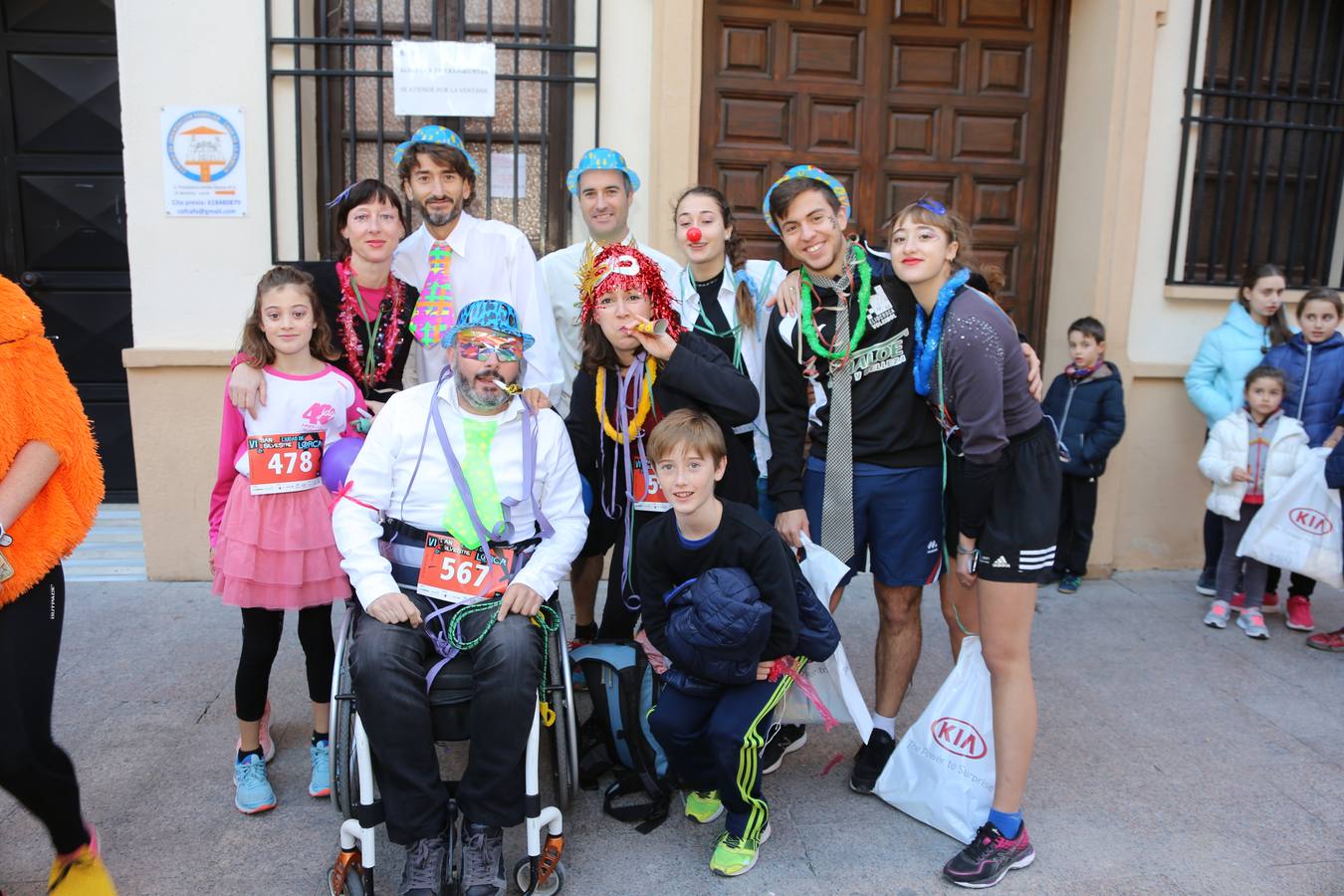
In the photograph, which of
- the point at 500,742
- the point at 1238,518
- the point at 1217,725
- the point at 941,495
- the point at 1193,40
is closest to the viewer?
the point at 500,742

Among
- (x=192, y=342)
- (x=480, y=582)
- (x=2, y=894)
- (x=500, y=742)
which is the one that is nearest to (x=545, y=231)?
(x=192, y=342)

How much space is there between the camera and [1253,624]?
4.68 meters

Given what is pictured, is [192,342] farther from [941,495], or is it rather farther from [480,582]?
[941,495]

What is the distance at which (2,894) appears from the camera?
2.57 m

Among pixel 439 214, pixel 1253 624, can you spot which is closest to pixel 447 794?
pixel 439 214

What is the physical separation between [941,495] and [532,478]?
4.26ft

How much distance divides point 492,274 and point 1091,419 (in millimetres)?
3321

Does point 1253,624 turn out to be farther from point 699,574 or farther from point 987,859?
point 699,574

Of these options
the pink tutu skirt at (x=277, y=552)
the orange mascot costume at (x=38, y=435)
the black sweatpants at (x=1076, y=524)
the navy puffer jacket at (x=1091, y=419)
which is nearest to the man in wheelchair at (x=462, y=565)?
the pink tutu skirt at (x=277, y=552)

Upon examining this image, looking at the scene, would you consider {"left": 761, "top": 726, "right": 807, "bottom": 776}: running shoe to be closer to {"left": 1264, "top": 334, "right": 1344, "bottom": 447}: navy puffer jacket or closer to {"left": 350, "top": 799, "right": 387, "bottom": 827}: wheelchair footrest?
{"left": 350, "top": 799, "right": 387, "bottom": 827}: wheelchair footrest

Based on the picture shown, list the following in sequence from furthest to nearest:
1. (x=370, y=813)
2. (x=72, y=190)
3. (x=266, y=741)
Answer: (x=72, y=190), (x=266, y=741), (x=370, y=813)

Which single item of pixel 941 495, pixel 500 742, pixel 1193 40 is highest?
pixel 1193 40

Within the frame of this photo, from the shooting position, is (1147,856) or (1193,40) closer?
(1147,856)

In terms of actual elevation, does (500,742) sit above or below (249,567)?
below
